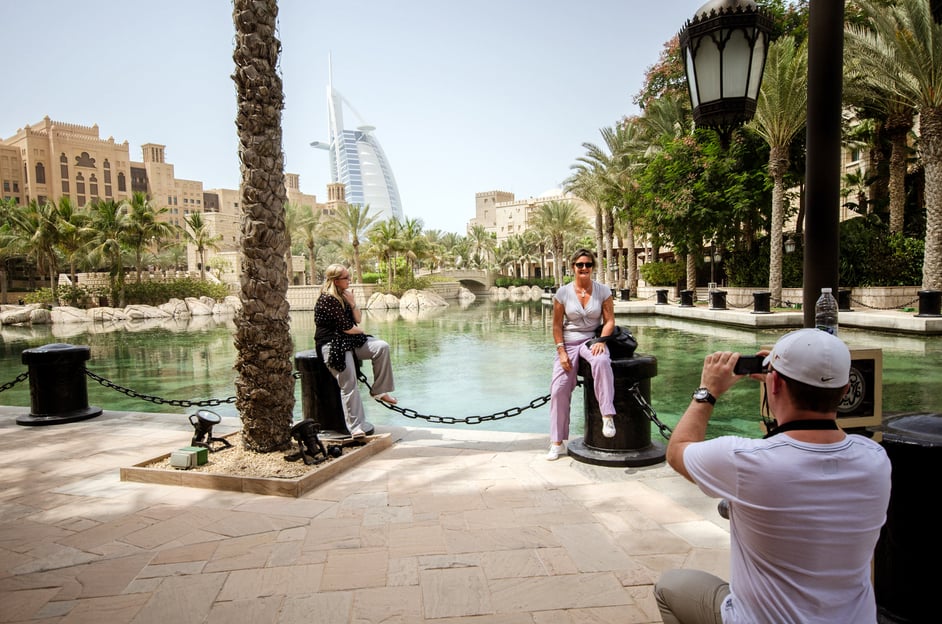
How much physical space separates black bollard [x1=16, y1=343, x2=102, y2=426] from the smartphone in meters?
7.20

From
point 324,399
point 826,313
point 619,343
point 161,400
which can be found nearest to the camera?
point 826,313

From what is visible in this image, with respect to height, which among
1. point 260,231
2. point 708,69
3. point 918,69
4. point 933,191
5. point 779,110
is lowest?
point 260,231

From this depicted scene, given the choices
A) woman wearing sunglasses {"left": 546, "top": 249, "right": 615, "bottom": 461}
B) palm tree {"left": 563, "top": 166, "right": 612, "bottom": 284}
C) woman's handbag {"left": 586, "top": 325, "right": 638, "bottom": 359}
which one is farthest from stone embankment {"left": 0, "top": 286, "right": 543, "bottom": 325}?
woman's handbag {"left": 586, "top": 325, "right": 638, "bottom": 359}

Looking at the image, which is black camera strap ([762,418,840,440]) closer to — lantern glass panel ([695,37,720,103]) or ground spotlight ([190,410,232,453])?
lantern glass panel ([695,37,720,103])

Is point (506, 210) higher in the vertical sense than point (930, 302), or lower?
higher

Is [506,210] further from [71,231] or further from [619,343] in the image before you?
[619,343]

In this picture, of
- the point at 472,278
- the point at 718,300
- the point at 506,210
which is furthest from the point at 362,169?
the point at 718,300

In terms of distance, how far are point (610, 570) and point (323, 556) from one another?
1531 mm

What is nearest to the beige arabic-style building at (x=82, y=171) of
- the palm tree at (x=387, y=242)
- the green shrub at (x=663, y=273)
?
the palm tree at (x=387, y=242)

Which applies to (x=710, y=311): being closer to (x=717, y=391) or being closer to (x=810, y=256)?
(x=810, y=256)

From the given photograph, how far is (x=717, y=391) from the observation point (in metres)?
1.80

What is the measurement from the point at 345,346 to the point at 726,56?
12.2 ft

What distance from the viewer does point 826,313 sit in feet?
8.70

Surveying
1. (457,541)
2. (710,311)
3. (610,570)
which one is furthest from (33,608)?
(710,311)
